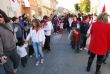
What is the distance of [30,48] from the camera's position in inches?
440

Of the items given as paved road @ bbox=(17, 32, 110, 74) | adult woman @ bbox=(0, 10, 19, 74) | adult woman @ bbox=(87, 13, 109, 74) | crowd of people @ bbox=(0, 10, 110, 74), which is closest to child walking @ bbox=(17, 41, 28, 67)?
crowd of people @ bbox=(0, 10, 110, 74)

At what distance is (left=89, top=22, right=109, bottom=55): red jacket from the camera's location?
7656 mm

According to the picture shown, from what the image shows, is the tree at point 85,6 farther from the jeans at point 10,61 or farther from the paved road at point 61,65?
the jeans at point 10,61

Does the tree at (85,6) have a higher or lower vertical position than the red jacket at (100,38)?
lower

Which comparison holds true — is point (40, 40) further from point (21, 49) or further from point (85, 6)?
point (85, 6)

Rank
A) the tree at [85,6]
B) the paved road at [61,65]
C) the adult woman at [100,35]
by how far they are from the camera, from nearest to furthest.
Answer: the adult woman at [100,35] < the paved road at [61,65] < the tree at [85,6]

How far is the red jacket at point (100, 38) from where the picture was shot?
25.1 feet

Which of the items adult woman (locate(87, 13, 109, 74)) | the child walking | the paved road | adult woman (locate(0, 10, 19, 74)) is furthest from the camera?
the child walking

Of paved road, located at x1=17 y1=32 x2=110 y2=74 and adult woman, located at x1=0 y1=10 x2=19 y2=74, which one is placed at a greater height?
adult woman, located at x1=0 y1=10 x2=19 y2=74

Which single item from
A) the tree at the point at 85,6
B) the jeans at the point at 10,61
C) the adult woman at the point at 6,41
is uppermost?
the adult woman at the point at 6,41

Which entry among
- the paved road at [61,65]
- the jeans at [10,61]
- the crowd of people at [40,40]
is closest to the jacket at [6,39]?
the crowd of people at [40,40]

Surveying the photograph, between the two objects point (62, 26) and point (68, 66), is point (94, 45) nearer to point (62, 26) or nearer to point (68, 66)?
point (68, 66)

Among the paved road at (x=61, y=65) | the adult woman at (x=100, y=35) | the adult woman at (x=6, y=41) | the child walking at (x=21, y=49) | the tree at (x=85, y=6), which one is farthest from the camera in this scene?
the tree at (x=85, y=6)

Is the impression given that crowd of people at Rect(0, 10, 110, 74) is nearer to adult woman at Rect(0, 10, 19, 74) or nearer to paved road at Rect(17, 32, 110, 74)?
adult woman at Rect(0, 10, 19, 74)
